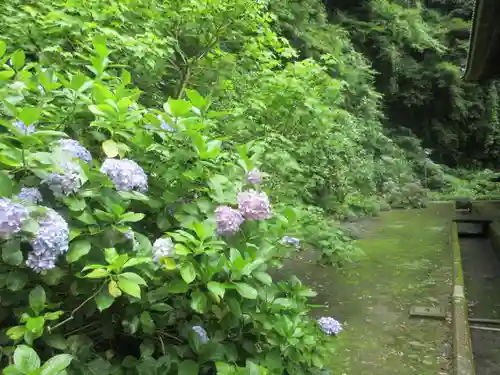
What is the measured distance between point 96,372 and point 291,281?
928 mm

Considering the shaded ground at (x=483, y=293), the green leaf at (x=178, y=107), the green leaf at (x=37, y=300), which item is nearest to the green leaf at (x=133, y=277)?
the green leaf at (x=37, y=300)

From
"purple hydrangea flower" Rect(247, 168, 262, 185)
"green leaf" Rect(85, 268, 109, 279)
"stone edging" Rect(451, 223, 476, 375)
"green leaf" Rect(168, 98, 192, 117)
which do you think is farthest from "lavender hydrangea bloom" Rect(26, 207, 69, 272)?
"stone edging" Rect(451, 223, 476, 375)

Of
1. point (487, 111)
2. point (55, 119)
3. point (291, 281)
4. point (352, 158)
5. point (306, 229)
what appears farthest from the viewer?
point (487, 111)

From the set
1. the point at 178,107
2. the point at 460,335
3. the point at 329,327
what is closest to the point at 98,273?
the point at 178,107

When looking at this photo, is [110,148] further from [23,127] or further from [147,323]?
[147,323]

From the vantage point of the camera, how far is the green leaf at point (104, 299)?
1.37 m

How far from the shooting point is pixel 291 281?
2.13m

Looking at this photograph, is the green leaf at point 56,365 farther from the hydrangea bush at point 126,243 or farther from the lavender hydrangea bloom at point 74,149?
the lavender hydrangea bloom at point 74,149

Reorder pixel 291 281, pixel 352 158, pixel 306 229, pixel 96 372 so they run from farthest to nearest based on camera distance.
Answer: pixel 352 158, pixel 306 229, pixel 291 281, pixel 96 372

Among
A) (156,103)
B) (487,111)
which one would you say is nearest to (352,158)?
(156,103)

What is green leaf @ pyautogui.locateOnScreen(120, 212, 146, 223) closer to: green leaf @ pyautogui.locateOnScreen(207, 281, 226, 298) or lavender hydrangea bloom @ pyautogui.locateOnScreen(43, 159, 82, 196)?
lavender hydrangea bloom @ pyautogui.locateOnScreen(43, 159, 82, 196)

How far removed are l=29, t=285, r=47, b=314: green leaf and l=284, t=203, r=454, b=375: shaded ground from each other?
7.62 feet

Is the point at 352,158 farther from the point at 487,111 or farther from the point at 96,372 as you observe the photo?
the point at 487,111

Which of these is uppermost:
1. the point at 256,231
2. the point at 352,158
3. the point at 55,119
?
the point at 55,119
